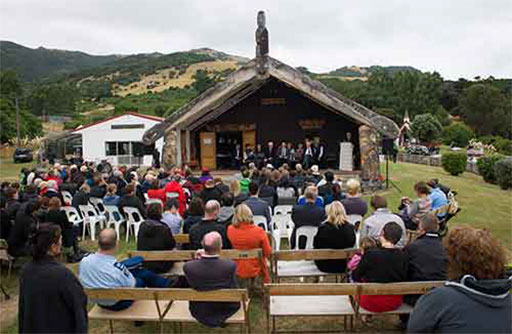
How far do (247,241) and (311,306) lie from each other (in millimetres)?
1068

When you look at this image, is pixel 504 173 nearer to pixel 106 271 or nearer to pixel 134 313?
pixel 134 313

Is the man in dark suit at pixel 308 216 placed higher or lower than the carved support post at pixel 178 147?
lower

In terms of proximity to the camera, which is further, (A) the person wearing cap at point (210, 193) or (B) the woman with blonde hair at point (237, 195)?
(A) the person wearing cap at point (210, 193)

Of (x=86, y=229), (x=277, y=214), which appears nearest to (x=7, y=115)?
(x=86, y=229)

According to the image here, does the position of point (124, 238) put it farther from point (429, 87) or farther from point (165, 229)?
point (429, 87)

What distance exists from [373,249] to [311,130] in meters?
14.3

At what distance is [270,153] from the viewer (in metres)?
16.9

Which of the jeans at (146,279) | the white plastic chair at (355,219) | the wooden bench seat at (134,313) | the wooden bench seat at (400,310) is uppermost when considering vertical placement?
the white plastic chair at (355,219)

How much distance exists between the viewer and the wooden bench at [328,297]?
11.8ft

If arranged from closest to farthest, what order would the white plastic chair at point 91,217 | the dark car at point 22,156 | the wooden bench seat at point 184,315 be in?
the wooden bench seat at point 184,315, the white plastic chair at point 91,217, the dark car at point 22,156

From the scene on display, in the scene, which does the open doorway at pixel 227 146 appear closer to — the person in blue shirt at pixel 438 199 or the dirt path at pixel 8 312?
the person in blue shirt at pixel 438 199

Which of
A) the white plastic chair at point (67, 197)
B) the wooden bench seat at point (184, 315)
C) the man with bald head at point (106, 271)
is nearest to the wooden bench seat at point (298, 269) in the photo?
the wooden bench seat at point (184, 315)

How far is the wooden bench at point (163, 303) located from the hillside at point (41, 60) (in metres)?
137

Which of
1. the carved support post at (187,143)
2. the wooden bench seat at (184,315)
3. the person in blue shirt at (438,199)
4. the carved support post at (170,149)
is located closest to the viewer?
the wooden bench seat at (184,315)
